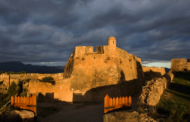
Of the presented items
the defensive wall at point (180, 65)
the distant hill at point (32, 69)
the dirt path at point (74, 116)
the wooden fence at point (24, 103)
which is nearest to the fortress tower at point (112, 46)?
the dirt path at point (74, 116)

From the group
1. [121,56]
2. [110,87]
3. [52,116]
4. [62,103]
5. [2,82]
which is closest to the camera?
[52,116]

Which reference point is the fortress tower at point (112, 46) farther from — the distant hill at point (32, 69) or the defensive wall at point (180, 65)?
the distant hill at point (32, 69)

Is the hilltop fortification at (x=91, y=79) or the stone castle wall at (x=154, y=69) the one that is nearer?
Result: the hilltop fortification at (x=91, y=79)

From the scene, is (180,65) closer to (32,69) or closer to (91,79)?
(91,79)

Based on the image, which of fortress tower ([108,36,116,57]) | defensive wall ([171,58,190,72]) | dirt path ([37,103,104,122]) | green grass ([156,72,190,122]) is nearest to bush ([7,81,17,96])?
dirt path ([37,103,104,122])

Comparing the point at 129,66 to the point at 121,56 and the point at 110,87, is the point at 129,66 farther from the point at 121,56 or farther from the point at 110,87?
the point at 110,87

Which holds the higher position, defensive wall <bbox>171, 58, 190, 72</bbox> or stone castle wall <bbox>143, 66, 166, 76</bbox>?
defensive wall <bbox>171, 58, 190, 72</bbox>

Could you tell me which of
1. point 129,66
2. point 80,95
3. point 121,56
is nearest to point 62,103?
point 80,95

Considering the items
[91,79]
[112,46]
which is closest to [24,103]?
[91,79]

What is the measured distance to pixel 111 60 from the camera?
50.3ft

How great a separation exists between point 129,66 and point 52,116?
12.8 m

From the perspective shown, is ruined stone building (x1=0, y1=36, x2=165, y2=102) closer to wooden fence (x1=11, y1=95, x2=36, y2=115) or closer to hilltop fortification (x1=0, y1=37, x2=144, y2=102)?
hilltop fortification (x1=0, y1=37, x2=144, y2=102)

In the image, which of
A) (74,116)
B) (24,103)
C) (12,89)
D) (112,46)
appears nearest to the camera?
(24,103)

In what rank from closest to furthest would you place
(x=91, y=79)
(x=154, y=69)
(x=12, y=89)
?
(x=91, y=79)
(x=12, y=89)
(x=154, y=69)
